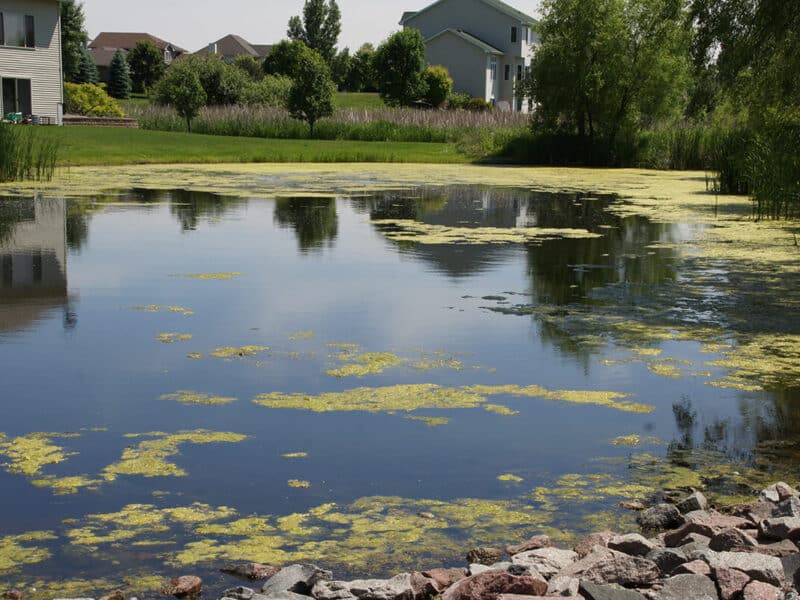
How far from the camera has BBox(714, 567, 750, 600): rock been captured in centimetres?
410

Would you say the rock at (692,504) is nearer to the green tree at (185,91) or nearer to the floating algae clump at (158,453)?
the floating algae clump at (158,453)

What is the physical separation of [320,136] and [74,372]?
41.2 m

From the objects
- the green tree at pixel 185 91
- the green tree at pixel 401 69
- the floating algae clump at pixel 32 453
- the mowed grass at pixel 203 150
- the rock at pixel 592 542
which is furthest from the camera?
the green tree at pixel 401 69

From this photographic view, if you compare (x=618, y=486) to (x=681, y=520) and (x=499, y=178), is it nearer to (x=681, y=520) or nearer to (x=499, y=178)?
(x=681, y=520)

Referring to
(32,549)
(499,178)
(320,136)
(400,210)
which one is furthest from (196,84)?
(32,549)

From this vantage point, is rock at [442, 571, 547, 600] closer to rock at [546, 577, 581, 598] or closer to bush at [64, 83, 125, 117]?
rock at [546, 577, 581, 598]

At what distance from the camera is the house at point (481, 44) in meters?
76.7

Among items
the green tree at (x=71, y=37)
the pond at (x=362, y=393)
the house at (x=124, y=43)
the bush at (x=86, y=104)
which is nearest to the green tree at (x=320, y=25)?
the house at (x=124, y=43)

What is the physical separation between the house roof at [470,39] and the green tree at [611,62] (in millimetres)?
39461

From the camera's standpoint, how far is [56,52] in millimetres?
42188

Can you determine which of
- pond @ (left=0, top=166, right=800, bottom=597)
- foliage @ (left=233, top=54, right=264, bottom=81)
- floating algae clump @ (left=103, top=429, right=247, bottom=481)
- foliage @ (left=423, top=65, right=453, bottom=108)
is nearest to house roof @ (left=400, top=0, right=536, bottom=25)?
foliage @ (left=423, top=65, right=453, bottom=108)

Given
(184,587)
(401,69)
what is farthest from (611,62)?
(401,69)

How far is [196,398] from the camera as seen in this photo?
7172 millimetres

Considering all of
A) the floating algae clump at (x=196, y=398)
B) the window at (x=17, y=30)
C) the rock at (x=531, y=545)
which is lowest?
the rock at (x=531, y=545)
